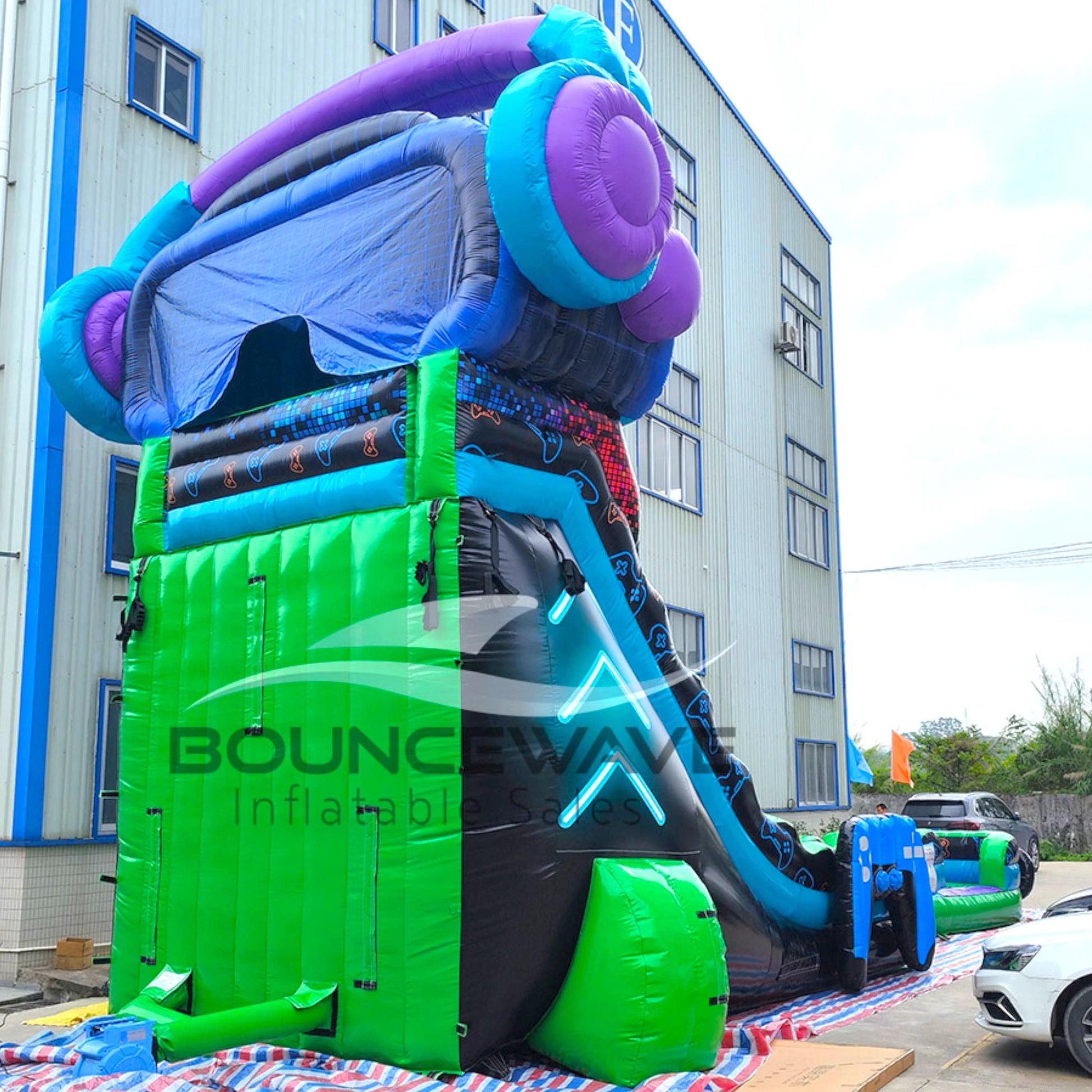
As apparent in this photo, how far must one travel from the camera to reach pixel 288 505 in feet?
21.8

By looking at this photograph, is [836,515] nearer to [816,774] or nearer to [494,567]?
[816,774]

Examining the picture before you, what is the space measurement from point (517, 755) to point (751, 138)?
19355 mm

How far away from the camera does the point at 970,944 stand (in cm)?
1148

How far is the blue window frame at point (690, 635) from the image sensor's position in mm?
18625

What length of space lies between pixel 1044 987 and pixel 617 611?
9.92 ft

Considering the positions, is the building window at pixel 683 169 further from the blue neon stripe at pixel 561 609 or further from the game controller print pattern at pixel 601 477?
the blue neon stripe at pixel 561 609

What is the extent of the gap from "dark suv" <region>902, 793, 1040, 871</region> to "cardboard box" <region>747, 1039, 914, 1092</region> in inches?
408

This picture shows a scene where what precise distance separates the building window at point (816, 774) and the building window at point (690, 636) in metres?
4.10

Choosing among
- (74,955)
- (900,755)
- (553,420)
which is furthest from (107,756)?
(900,755)

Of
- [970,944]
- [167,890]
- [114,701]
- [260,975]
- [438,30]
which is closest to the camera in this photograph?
[260,975]

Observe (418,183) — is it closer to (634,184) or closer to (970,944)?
(634,184)

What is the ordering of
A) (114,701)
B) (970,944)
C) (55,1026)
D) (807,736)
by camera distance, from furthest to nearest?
(807,736)
(970,944)
(114,701)
(55,1026)

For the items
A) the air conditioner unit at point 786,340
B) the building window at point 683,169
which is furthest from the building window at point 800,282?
the building window at point 683,169

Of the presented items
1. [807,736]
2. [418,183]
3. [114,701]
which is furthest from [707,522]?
[418,183]
